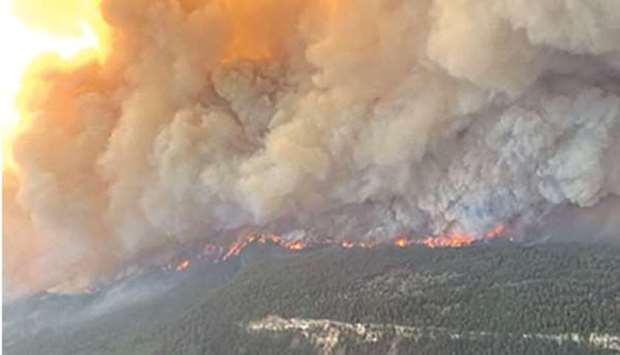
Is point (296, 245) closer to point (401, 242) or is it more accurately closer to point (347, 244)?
point (347, 244)

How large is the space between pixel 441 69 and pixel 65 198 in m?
9.76

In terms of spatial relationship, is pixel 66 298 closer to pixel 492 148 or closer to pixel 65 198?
pixel 65 198

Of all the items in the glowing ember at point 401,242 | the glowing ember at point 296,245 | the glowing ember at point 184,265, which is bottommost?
the glowing ember at point 401,242

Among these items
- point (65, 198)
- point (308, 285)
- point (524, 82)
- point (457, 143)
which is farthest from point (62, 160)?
point (524, 82)

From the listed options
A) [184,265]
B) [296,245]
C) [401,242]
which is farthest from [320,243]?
[184,265]

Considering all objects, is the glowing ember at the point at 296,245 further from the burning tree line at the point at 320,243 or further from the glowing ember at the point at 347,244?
the glowing ember at the point at 347,244

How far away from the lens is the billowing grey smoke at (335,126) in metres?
22.6

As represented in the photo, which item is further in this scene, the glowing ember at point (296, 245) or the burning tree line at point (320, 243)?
the glowing ember at point (296, 245)

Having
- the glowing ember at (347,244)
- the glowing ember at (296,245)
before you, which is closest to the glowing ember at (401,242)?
the glowing ember at (347,244)

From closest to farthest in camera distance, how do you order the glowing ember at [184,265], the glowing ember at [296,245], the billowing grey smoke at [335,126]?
the billowing grey smoke at [335,126]
the glowing ember at [296,245]
the glowing ember at [184,265]

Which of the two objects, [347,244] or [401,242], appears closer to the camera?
[401,242]

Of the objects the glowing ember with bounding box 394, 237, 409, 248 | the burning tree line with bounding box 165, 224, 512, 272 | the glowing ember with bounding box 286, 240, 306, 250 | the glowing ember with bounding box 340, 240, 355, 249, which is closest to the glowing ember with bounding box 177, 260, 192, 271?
the burning tree line with bounding box 165, 224, 512, 272

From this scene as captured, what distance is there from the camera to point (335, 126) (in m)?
24.8

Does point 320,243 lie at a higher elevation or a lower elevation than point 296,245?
lower
